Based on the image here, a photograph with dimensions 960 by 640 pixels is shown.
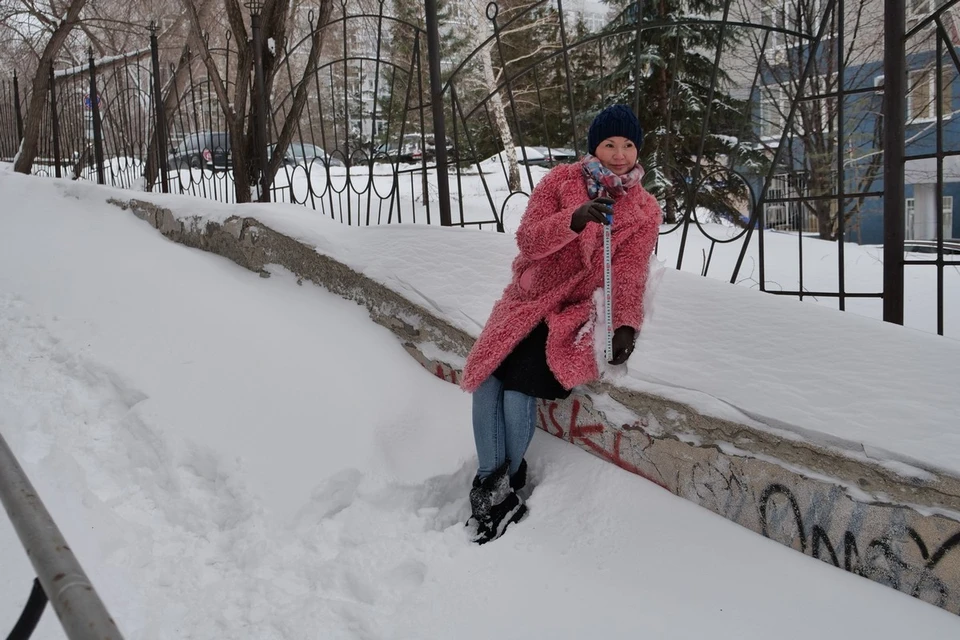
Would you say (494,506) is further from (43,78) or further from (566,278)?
(43,78)

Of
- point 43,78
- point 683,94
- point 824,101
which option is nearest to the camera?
point 824,101

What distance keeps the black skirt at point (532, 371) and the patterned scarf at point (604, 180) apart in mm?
464

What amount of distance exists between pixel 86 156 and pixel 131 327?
708 cm

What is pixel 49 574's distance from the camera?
892mm

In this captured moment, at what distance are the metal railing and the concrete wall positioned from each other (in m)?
1.65

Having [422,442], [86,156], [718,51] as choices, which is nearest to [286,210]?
[422,442]

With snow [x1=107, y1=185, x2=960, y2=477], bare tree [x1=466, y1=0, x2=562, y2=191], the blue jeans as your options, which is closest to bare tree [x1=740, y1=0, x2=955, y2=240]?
snow [x1=107, y1=185, x2=960, y2=477]

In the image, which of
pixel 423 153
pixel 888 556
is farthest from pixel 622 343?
pixel 423 153

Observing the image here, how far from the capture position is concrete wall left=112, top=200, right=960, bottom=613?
5.58ft

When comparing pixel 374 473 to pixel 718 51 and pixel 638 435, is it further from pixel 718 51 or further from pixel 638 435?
pixel 718 51

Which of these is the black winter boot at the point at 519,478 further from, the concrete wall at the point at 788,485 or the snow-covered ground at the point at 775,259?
the snow-covered ground at the point at 775,259

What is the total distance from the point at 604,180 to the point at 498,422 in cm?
85

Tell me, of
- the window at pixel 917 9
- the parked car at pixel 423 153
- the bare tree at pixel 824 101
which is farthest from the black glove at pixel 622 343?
the window at pixel 917 9

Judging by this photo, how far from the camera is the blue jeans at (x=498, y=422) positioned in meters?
2.39
